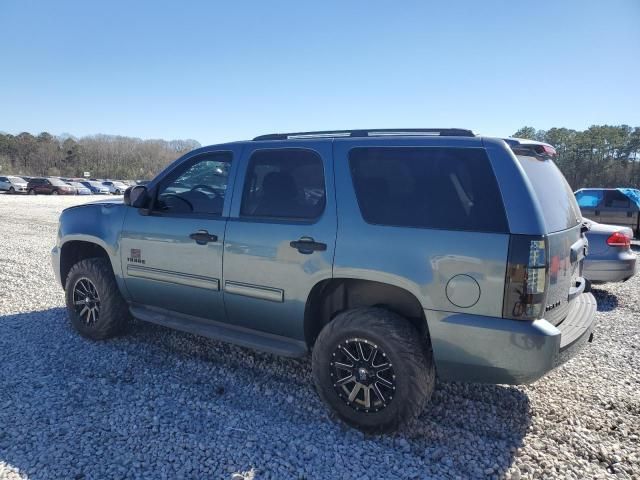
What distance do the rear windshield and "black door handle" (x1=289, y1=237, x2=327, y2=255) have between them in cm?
139

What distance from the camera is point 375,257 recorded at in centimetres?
296

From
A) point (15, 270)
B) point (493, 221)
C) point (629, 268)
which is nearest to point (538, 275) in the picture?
point (493, 221)

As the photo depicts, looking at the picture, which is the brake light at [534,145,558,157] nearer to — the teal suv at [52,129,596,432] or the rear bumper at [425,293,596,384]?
the teal suv at [52,129,596,432]

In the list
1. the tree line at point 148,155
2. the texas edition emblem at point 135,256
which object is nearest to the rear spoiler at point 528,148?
the texas edition emblem at point 135,256

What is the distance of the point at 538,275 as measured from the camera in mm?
2588

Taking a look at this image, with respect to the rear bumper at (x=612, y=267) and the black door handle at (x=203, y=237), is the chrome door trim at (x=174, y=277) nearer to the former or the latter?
the black door handle at (x=203, y=237)

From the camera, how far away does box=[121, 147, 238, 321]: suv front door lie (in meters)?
3.71

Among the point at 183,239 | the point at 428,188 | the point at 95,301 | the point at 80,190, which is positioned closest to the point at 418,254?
the point at 428,188

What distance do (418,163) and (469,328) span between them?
3.60 feet

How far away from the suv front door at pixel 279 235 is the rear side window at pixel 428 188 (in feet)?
0.91

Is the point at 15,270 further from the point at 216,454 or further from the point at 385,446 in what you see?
the point at 385,446

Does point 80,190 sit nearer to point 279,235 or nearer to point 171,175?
point 171,175

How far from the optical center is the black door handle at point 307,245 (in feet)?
10.3

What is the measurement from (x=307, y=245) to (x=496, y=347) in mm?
1370
